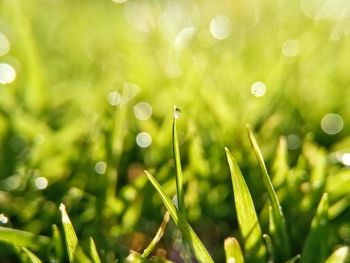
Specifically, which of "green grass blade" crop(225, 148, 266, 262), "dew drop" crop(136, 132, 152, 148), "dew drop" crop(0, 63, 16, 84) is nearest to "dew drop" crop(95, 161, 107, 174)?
"dew drop" crop(136, 132, 152, 148)

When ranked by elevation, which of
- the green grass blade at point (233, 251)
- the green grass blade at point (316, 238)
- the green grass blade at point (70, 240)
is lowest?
the green grass blade at point (316, 238)

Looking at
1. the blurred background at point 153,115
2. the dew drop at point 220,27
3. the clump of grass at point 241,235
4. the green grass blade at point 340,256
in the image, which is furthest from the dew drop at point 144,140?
the dew drop at point 220,27

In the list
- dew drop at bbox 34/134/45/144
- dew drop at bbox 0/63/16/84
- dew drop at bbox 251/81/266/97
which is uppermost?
dew drop at bbox 0/63/16/84

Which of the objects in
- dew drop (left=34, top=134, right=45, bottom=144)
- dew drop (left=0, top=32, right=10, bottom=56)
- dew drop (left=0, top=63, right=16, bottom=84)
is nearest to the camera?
dew drop (left=34, top=134, right=45, bottom=144)

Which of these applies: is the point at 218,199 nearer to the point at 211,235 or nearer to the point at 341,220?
the point at 211,235

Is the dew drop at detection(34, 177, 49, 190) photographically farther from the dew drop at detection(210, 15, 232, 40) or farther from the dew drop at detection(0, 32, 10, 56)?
the dew drop at detection(210, 15, 232, 40)

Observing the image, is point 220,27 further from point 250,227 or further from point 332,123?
point 250,227

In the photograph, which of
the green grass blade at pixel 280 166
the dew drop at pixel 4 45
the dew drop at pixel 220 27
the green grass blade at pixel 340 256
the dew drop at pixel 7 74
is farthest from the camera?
the dew drop at pixel 220 27

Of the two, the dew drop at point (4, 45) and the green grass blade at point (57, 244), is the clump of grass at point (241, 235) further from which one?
the dew drop at point (4, 45)
